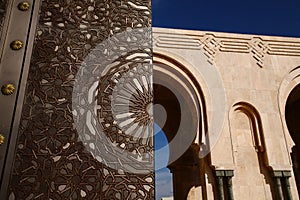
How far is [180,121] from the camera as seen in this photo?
5414 mm

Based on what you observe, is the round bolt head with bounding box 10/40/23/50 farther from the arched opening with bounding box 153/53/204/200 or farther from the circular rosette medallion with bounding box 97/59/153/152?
the arched opening with bounding box 153/53/204/200

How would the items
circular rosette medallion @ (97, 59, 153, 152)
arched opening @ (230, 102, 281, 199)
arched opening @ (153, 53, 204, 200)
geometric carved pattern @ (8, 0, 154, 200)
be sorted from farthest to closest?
arched opening @ (153, 53, 204, 200), arched opening @ (230, 102, 281, 199), circular rosette medallion @ (97, 59, 153, 152), geometric carved pattern @ (8, 0, 154, 200)

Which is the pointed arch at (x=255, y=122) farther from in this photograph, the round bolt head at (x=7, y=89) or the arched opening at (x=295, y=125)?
the round bolt head at (x=7, y=89)

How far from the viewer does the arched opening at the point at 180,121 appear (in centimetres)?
404

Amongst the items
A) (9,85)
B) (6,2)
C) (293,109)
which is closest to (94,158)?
(9,85)

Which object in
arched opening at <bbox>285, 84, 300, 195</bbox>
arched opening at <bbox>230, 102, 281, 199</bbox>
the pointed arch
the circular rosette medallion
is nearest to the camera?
the circular rosette medallion

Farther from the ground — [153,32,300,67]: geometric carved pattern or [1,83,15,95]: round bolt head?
[153,32,300,67]: geometric carved pattern

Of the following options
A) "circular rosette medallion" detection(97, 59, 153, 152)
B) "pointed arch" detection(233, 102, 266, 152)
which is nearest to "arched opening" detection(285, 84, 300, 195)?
"pointed arch" detection(233, 102, 266, 152)

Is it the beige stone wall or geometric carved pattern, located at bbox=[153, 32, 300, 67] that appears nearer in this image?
the beige stone wall

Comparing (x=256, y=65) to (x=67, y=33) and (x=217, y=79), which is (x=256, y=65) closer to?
(x=217, y=79)

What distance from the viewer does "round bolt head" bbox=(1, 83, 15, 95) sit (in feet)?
3.33

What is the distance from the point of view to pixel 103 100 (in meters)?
1.13

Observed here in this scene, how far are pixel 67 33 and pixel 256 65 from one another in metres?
3.63

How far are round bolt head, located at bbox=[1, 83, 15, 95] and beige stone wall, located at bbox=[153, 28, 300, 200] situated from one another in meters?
2.95
